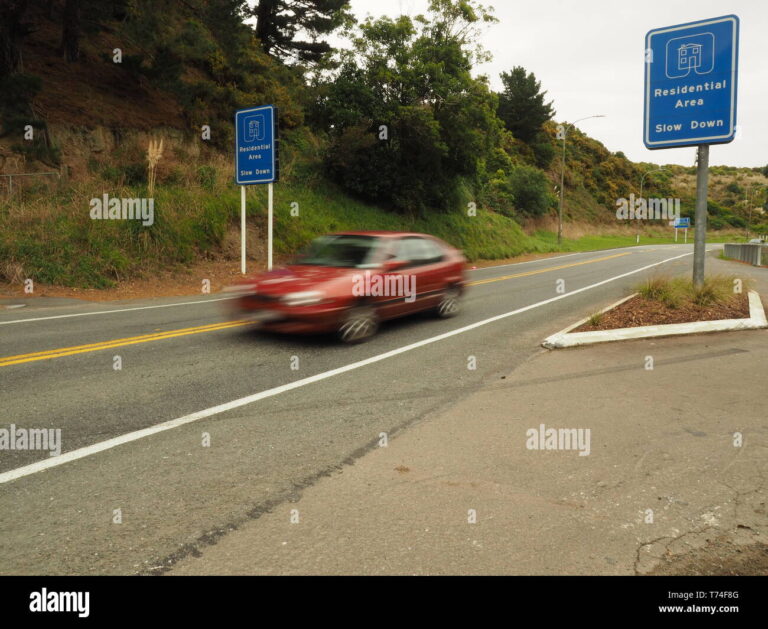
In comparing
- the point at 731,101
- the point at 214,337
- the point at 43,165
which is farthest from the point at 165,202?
the point at 731,101

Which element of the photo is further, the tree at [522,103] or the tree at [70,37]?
the tree at [522,103]

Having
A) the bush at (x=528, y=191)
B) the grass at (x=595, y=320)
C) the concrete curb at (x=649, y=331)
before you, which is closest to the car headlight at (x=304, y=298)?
the concrete curb at (x=649, y=331)

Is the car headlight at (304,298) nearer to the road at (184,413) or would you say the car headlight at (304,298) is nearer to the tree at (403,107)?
the road at (184,413)

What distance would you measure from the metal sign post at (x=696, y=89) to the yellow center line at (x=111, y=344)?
8.44 m

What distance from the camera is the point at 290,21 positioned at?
3400 cm

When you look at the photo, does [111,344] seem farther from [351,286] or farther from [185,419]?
[185,419]

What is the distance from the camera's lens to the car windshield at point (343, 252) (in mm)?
8836

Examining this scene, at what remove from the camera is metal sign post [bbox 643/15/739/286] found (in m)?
10.4

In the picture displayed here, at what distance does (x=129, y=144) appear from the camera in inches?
797

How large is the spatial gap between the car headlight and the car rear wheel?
0.55 m

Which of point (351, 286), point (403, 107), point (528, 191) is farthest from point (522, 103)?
point (351, 286)

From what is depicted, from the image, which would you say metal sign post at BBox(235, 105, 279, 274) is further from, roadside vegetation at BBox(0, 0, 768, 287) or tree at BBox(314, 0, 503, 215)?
tree at BBox(314, 0, 503, 215)

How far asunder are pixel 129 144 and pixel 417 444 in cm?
1939
